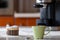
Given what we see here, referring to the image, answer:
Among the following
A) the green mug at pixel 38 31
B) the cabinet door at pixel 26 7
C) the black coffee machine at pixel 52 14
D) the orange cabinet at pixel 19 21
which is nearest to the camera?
the green mug at pixel 38 31

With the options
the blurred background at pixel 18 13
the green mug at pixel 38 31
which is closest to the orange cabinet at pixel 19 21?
the blurred background at pixel 18 13

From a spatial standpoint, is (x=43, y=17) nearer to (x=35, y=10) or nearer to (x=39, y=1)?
(x=39, y=1)

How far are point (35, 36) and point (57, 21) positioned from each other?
66 centimetres

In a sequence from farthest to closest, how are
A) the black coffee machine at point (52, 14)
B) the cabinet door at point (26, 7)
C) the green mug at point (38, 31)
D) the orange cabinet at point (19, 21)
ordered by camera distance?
the cabinet door at point (26, 7) → the orange cabinet at point (19, 21) → the black coffee machine at point (52, 14) → the green mug at point (38, 31)

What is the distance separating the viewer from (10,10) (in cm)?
354

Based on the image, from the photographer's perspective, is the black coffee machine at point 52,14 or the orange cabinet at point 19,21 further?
the orange cabinet at point 19,21

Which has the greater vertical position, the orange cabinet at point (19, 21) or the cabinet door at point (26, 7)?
the cabinet door at point (26, 7)

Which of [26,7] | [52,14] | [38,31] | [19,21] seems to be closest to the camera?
[38,31]

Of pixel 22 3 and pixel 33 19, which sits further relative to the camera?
pixel 22 3

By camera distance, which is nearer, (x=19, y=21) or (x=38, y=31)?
(x=38, y=31)

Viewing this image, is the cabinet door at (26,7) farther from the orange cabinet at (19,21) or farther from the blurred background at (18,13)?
the orange cabinet at (19,21)

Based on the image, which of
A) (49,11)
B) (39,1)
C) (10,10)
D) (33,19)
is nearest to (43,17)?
(49,11)

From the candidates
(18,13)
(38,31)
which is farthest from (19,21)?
(38,31)

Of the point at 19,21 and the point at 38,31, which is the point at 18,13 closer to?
the point at 19,21
